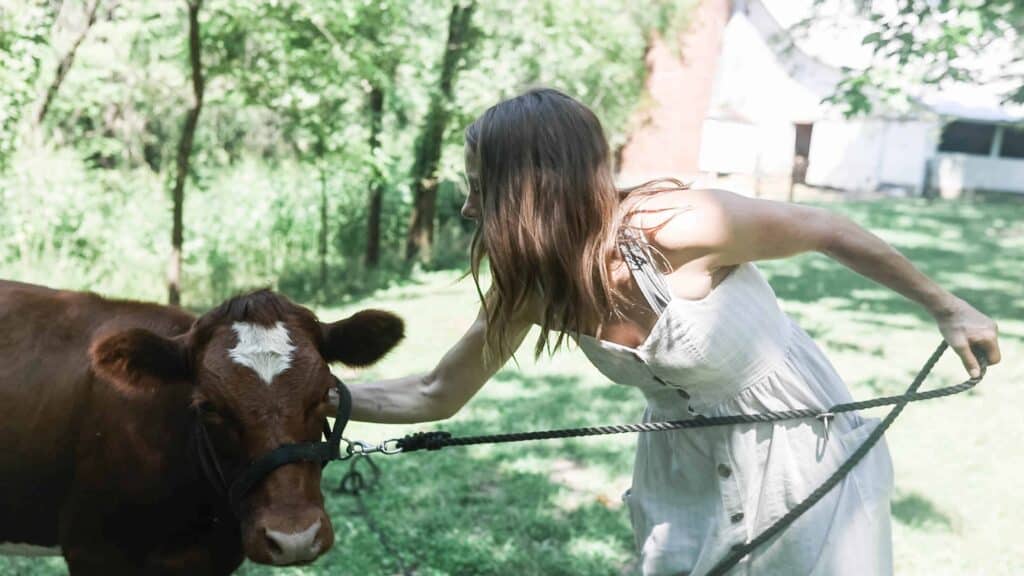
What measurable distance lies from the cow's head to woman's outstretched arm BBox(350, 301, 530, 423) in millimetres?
264

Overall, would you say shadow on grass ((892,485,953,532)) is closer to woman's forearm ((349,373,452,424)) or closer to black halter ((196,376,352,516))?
woman's forearm ((349,373,452,424))

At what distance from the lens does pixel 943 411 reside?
6.87 metres

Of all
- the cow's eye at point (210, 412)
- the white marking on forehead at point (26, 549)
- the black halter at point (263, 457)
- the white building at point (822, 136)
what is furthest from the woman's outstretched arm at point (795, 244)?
the white building at point (822, 136)

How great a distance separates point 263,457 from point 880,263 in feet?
5.49

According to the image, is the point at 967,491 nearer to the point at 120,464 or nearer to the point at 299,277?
the point at 120,464

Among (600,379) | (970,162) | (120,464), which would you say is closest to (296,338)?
(120,464)

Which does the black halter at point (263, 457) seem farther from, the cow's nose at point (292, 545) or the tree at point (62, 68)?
the tree at point (62, 68)

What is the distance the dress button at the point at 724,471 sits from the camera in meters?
2.51

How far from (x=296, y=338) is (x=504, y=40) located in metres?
11.5

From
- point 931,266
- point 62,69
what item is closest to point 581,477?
point 62,69

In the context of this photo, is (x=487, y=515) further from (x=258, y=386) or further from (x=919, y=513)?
(x=258, y=386)

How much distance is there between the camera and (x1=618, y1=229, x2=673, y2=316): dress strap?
240 cm

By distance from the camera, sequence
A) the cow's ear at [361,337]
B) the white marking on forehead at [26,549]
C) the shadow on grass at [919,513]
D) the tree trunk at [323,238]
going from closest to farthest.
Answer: the cow's ear at [361,337] < the white marking on forehead at [26,549] < the shadow on grass at [919,513] < the tree trunk at [323,238]

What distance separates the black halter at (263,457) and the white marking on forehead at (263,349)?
20cm
